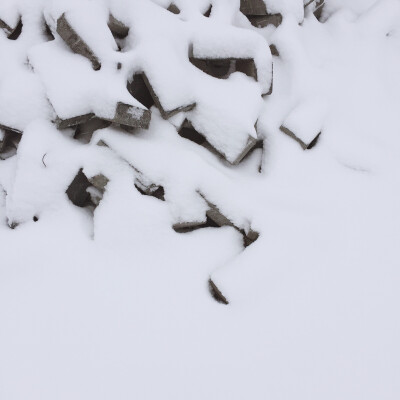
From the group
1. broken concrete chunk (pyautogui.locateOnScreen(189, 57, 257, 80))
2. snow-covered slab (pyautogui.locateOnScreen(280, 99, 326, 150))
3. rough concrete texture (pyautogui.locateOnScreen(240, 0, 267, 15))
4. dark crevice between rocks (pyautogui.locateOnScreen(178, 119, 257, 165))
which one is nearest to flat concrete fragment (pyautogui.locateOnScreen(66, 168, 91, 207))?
dark crevice between rocks (pyautogui.locateOnScreen(178, 119, 257, 165))

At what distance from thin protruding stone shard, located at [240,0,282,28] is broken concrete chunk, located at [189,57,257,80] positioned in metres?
0.53

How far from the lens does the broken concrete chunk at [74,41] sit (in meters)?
2.04

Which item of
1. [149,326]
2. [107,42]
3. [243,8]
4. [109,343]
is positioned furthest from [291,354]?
[243,8]

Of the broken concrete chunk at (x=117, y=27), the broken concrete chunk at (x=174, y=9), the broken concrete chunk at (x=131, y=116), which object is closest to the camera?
the broken concrete chunk at (x=131, y=116)

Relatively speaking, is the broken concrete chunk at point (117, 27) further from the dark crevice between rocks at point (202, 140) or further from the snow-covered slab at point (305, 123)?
the snow-covered slab at point (305, 123)

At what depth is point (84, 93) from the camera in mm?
1977

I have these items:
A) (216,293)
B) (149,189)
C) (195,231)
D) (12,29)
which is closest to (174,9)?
(12,29)

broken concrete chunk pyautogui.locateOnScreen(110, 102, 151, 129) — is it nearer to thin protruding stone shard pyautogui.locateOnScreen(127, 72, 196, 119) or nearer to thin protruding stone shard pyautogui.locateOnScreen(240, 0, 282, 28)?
thin protruding stone shard pyautogui.locateOnScreen(127, 72, 196, 119)

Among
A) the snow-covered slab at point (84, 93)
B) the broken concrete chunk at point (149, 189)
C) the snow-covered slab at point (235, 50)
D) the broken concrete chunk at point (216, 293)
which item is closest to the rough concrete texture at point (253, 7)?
the snow-covered slab at point (235, 50)

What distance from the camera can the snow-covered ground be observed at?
1.55 meters

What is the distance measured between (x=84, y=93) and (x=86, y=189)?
475 mm

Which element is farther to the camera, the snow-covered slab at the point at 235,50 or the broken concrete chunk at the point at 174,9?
the broken concrete chunk at the point at 174,9

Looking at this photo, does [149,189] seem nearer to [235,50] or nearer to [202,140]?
[202,140]

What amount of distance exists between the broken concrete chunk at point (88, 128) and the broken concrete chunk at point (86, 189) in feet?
0.78
